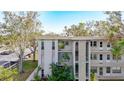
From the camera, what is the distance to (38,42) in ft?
9.96

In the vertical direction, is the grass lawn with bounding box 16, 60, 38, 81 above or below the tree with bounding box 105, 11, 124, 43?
below

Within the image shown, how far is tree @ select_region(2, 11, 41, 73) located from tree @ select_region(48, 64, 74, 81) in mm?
407

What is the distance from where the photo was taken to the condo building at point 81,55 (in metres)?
3.04

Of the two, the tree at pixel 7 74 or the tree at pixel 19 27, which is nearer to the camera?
the tree at pixel 19 27

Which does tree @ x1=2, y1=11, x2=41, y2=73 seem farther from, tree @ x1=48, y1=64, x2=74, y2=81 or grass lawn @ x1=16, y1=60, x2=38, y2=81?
tree @ x1=48, y1=64, x2=74, y2=81

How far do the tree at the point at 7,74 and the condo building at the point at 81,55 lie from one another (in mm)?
317

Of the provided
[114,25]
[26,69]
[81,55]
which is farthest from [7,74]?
[114,25]

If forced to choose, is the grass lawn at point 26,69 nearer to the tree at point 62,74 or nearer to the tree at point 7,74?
the tree at point 7,74

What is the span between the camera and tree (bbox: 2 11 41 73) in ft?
9.78

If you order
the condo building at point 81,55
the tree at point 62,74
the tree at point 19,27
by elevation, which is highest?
the tree at point 19,27

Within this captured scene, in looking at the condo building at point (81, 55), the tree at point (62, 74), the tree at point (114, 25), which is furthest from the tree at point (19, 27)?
the tree at point (114, 25)

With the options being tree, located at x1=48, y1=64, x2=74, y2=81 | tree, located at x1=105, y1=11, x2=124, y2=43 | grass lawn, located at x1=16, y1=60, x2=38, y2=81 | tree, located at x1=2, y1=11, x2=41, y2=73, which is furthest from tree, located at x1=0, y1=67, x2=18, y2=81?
tree, located at x1=105, y1=11, x2=124, y2=43
